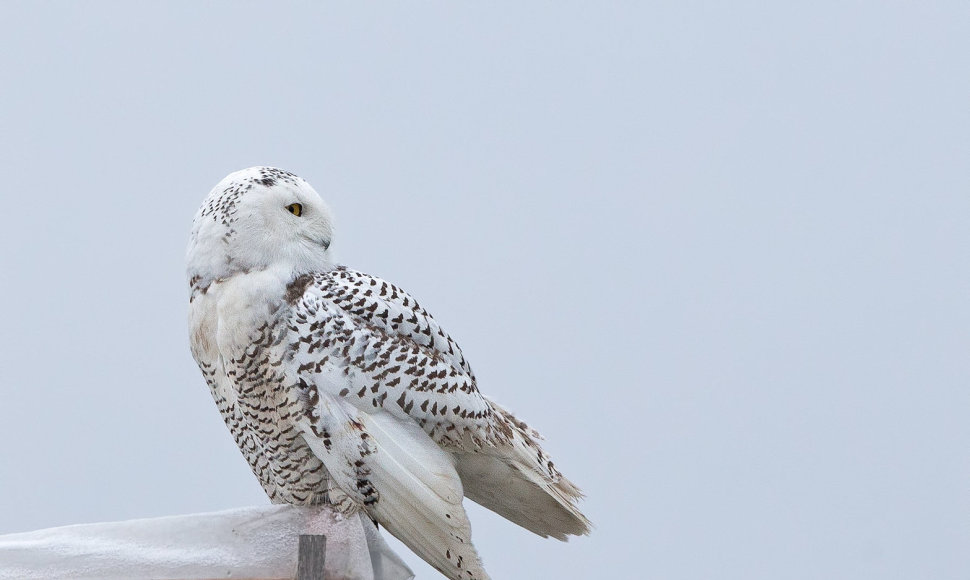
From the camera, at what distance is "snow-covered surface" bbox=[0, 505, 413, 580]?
282cm

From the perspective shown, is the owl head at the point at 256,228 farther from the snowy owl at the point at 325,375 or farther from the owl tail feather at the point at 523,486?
the owl tail feather at the point at 523,486

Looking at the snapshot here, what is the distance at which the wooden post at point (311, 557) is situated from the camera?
2760 mm

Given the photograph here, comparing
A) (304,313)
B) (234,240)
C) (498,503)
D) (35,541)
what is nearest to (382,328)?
(304,313)

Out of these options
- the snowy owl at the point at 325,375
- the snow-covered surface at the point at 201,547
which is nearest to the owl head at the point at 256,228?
the snowy owl at the point at 325,375

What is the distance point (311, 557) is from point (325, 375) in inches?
15.8

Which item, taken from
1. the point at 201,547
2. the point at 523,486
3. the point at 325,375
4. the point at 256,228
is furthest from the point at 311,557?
the point at 256,228

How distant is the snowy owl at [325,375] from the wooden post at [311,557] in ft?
0.54

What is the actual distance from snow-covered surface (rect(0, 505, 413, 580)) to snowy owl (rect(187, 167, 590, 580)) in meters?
0.07

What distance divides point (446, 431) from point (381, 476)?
199 mm

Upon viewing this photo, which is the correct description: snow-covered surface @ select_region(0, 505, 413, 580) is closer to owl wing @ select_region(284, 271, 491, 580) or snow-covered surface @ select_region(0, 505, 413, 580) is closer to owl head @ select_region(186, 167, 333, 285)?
owl wing @ select_region(284, 271, 491, 580)

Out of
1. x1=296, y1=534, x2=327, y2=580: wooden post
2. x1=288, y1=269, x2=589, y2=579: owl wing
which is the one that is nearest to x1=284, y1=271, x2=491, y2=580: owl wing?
x1=288, y1=269, x2=589, y2=579: owl wing

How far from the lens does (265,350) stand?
2.83 meters

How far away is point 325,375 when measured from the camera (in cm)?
281

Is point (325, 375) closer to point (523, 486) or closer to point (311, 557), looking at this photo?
point (311, 557)
